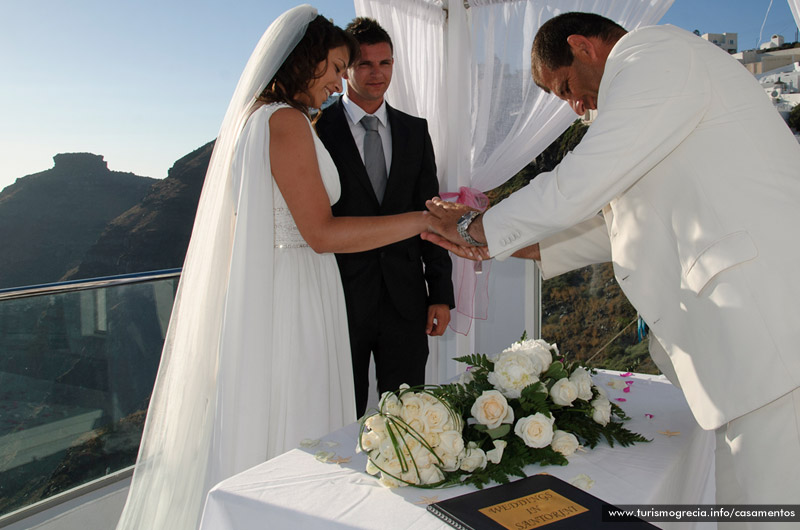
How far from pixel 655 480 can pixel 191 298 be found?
152 cm

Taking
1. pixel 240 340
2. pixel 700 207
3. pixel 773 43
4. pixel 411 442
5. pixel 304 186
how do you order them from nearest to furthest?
pixel 411 442
pixel 700 207
pixel 240 340
pixel 304 186
pixel 773 43

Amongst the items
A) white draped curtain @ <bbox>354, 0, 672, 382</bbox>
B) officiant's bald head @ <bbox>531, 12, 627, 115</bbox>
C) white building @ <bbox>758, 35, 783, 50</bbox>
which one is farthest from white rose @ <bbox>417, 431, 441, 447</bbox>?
white building @ <bbox>758, 35, 783, 50</bbox>

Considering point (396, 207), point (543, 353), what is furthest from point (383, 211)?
point (543, 353)

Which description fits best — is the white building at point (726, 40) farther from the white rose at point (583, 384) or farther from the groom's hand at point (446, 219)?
the white rose at point (583, 384)

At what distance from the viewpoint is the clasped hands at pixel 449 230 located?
2.14m

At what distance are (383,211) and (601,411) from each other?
1.49 m

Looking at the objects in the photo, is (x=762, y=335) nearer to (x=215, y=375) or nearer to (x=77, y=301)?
(x=215, y=375)

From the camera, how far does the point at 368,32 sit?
2.81 metres

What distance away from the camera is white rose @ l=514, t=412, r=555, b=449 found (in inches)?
43.9

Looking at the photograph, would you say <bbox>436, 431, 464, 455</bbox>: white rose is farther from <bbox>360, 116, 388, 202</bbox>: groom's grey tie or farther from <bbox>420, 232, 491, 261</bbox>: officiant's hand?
<bbox>360, 116, 388, 202</bbox>: groom's grey tie

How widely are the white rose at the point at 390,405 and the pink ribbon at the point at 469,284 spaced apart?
221 cm

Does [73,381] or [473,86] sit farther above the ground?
[473,86]

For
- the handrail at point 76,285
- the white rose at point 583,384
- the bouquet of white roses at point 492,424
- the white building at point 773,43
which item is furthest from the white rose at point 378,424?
the white building at point 773,43

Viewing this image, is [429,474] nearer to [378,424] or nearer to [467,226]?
[378,424]
